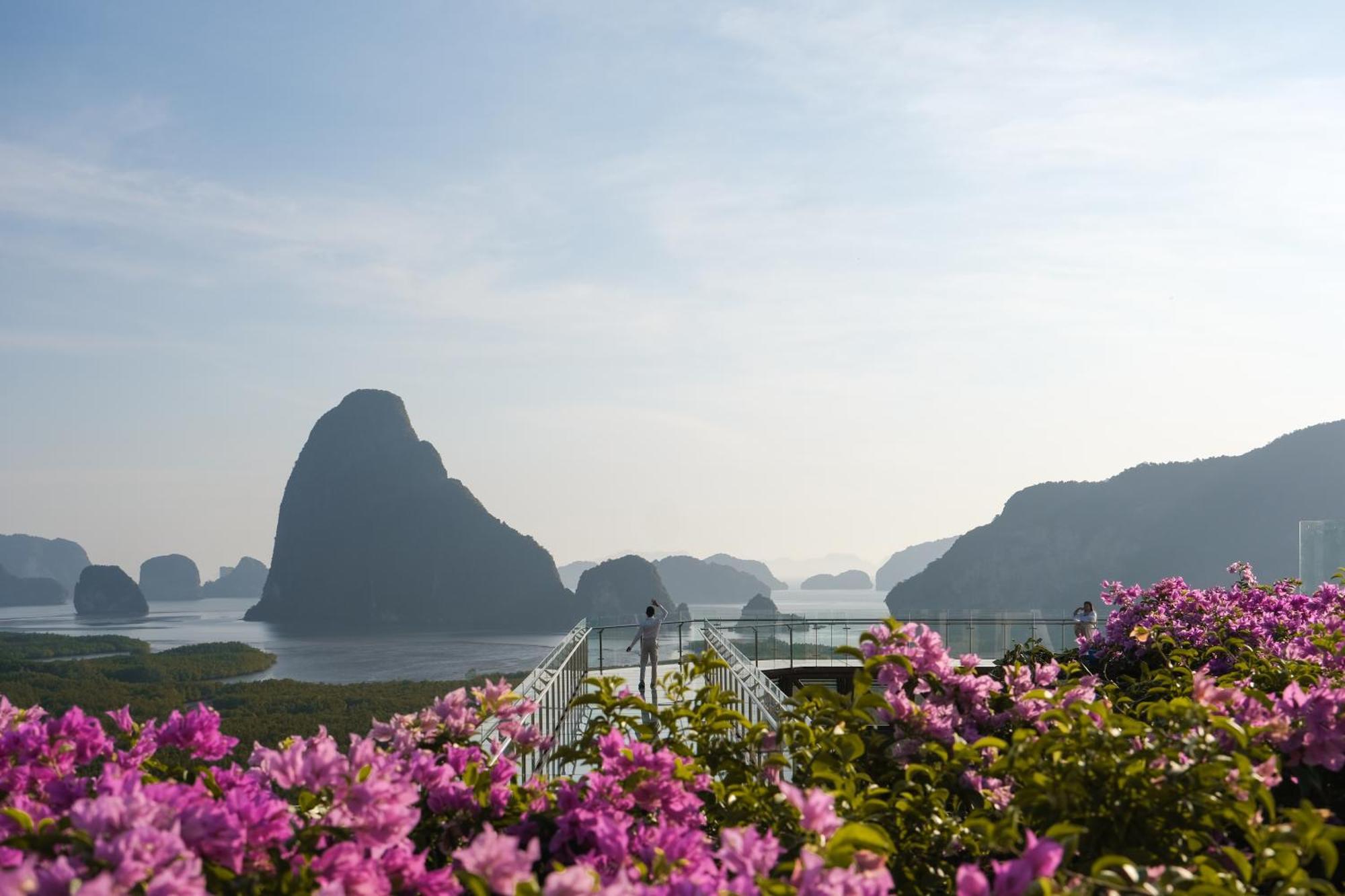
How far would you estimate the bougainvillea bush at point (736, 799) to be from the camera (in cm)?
171

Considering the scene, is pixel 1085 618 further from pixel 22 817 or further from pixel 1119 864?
pixel 22 817

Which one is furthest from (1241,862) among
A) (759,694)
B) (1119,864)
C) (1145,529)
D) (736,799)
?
(1145,529)

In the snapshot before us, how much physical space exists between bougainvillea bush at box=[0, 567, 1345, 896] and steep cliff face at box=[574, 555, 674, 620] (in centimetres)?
15133

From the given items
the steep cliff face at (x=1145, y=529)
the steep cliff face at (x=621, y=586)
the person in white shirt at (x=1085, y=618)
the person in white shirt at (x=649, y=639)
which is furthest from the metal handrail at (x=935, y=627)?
the steep cliff face at (x=621, y=586)

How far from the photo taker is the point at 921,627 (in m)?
3.06

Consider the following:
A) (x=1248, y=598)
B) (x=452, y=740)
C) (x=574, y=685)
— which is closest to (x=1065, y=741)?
(x=452, y=740)

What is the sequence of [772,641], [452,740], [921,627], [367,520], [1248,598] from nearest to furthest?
[452,740] → [921,627] → [1248,598] → [772,641] → [367,520]

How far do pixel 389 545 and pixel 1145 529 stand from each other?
113 m

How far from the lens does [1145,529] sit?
117250mm

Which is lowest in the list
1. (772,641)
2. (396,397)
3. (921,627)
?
(772,641)

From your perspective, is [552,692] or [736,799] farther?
[552,692]

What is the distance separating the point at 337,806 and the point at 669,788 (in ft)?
2.37

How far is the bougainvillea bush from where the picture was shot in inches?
67.2

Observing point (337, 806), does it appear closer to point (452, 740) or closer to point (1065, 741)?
point (452, 740)
